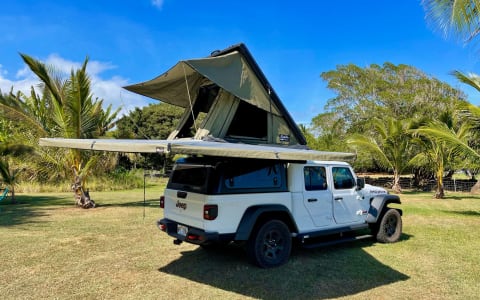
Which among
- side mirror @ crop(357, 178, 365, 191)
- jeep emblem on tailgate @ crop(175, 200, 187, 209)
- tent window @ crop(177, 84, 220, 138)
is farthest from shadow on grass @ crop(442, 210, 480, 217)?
jeep emblem on tailgate @ crop(175, 200, 187, 209)

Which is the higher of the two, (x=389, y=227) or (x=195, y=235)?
(x=195, y=235)

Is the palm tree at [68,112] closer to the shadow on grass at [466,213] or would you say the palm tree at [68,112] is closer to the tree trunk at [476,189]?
the shadow on grass at [466,213]

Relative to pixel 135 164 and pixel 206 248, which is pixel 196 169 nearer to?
pixel 206 248

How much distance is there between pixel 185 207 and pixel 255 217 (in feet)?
3.71

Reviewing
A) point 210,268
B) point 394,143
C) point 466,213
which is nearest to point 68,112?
point 210,268

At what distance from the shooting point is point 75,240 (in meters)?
7.41

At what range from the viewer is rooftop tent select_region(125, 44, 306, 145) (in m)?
6.57

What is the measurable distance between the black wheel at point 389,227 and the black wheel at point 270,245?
8.25ft

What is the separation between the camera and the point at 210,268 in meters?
5.71

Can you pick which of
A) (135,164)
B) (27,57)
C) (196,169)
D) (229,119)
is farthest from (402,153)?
(135,164)

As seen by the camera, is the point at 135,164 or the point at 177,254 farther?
the point at 135,164

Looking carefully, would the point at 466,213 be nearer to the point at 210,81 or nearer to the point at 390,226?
the point at 390,226

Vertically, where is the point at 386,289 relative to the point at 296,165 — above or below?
below

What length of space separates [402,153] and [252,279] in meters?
16.5
